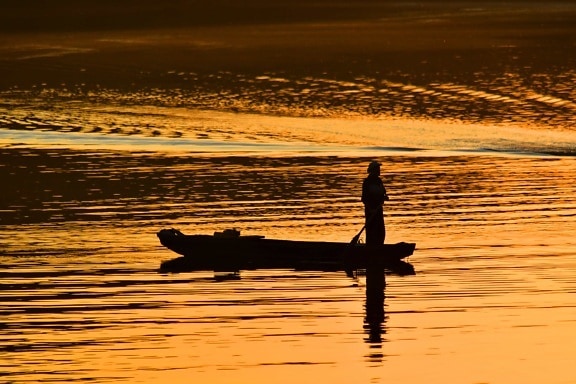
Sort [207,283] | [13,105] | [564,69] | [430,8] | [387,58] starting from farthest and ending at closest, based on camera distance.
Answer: [430,8] → [387,58] → [564,69] → [13,105] → [207,283]

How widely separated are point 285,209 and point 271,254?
5459 millimetres

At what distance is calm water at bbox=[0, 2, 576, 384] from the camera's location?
61.4 ft

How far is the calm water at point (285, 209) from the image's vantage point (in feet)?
61.4

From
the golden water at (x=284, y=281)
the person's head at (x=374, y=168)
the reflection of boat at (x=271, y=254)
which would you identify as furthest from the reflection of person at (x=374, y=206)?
the golden water at (x=284, y=281)

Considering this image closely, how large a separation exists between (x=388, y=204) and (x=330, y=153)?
7.49 meters

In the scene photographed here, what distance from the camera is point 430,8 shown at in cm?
10000

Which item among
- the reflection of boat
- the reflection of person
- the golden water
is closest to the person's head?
the reflection of person

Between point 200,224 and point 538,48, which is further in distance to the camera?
point 538,48

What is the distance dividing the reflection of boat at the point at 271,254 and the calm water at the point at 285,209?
407mm

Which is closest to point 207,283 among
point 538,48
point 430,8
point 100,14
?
point 538,48

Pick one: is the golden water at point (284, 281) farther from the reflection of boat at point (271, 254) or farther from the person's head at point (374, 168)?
the person's head at point (374, 168)

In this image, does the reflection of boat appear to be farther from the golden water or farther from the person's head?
the person's head

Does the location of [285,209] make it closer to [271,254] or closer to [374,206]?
[271,254]

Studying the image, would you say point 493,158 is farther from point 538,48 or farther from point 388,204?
point 538,48
